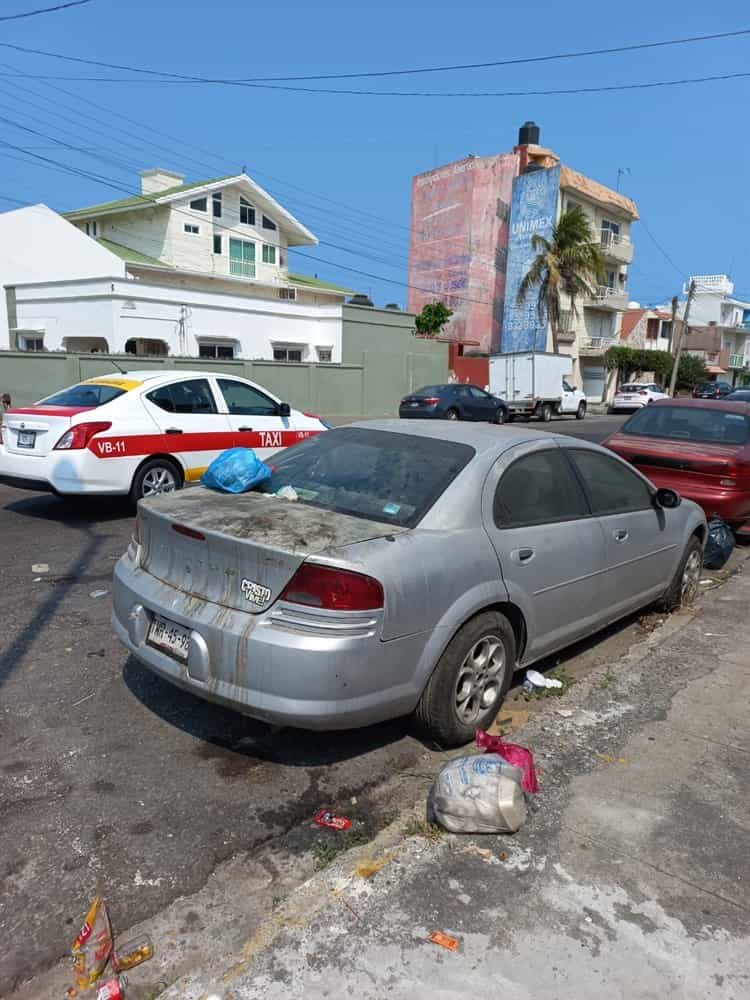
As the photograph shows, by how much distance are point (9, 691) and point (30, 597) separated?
Answer: 166 cm

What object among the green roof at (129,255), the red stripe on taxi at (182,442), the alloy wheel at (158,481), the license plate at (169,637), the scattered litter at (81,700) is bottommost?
the scattered litter at (81,700)

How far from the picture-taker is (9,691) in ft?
13.2

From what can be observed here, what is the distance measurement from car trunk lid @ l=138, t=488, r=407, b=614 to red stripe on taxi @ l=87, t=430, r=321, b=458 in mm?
4095

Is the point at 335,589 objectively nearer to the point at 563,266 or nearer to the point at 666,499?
the point at 666,499

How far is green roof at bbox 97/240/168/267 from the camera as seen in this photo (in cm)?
3038

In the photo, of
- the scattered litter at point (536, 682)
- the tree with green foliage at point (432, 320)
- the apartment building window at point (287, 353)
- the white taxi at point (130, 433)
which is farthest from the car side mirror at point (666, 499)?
the tree with green foliage at point (432, 320)

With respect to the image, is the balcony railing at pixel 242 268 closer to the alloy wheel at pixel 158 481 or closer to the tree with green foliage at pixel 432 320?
the tree with green foliage at pixel 432 320

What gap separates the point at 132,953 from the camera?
227cm

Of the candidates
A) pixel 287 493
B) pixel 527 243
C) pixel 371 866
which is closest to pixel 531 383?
pixel 527 243

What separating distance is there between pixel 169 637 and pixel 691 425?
6862 mm

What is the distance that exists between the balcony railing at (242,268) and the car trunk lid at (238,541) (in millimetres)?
34866

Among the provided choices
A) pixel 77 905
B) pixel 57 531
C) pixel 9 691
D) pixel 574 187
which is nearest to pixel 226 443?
pixel 57 531

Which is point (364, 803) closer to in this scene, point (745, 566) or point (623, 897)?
point (623, 897)

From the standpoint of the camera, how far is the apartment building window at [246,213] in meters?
36.7
